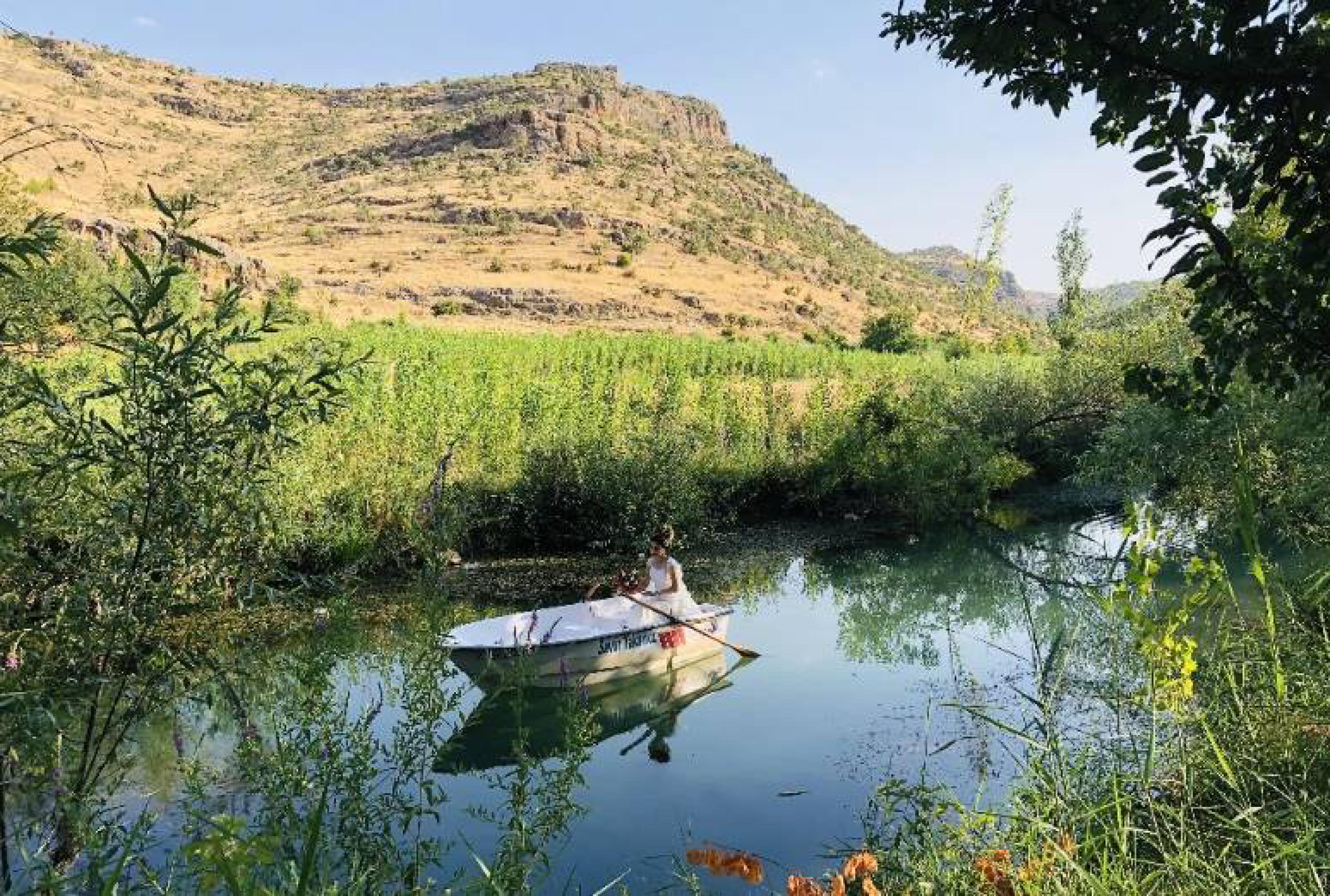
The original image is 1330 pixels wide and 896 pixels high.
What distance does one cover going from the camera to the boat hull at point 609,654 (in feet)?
25.2

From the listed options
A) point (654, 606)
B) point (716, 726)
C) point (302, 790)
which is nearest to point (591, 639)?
point (654, 606)

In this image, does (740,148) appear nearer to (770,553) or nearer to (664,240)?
(664,240)

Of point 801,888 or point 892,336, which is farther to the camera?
point 892,336

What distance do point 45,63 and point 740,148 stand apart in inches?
2715

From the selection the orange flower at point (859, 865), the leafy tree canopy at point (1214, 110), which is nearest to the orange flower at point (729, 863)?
the orange flower at point (859, 865)

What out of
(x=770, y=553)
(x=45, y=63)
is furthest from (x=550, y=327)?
(x=45, y=63)

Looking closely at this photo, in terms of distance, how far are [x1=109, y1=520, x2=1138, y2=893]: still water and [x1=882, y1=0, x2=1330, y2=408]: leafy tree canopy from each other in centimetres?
154

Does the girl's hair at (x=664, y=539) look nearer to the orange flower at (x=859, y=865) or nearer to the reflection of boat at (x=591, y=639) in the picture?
the reflection of boat at (x=591, y=639)

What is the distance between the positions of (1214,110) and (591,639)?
6945 millimetres

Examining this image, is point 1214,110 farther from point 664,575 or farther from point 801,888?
point 664,575

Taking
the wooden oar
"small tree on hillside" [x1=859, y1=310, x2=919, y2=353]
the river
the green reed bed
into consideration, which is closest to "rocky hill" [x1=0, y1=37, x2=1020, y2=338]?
"small tree on hillside" [x1=859, y1=310, x2=919, y2=353]

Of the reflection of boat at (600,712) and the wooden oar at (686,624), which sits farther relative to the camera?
the wooden oar at (686,624)

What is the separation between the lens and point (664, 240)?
6912 cm

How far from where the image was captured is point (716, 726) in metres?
8.62
